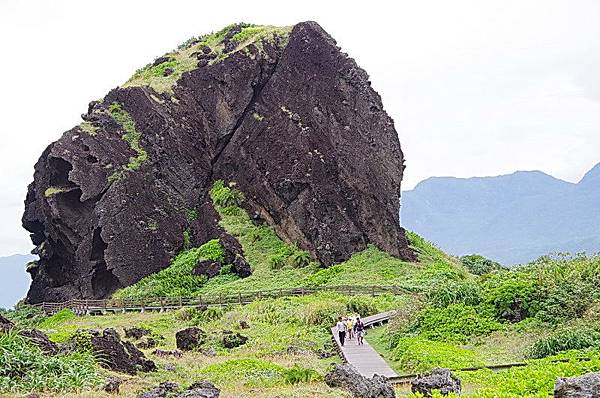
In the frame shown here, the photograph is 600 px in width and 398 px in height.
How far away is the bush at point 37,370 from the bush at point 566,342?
12498mm

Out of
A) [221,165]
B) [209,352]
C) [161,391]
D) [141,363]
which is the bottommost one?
[161,391]

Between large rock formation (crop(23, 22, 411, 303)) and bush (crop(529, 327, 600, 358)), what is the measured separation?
1241 inches

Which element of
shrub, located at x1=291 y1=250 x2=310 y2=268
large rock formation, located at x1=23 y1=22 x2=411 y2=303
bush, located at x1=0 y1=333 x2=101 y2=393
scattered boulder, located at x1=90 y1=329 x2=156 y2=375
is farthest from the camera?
large rock formation, located at x1=23 y1=22 x2=411 y2=303

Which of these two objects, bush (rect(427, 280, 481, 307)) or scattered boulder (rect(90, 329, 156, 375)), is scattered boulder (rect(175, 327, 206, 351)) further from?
bush (rect(427, 280, 481, 307))

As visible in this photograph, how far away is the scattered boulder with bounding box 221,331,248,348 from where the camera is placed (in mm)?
28125

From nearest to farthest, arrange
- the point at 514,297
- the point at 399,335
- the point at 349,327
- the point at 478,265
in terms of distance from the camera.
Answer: the point at 514,297, the point at 399,335, the point at 349,327, the point at 478,265

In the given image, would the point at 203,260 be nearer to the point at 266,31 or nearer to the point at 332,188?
the point at 332,188

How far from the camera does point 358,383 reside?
15766 millimetres

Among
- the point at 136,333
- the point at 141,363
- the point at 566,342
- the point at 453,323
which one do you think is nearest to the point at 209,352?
the point at 141,363

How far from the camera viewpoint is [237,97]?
61.3 m

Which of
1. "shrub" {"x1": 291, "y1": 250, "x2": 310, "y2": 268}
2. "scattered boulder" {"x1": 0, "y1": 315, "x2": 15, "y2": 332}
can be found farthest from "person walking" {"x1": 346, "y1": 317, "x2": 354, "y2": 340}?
"shrub" {"x1": 291, "y1": 250, "x2": 310, "y2": 268}

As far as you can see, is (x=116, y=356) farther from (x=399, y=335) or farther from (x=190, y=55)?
(x=190, y=55)

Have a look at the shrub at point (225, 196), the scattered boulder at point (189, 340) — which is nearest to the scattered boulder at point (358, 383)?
the scattered boulder at point (189, 340)

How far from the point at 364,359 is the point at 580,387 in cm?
1421
